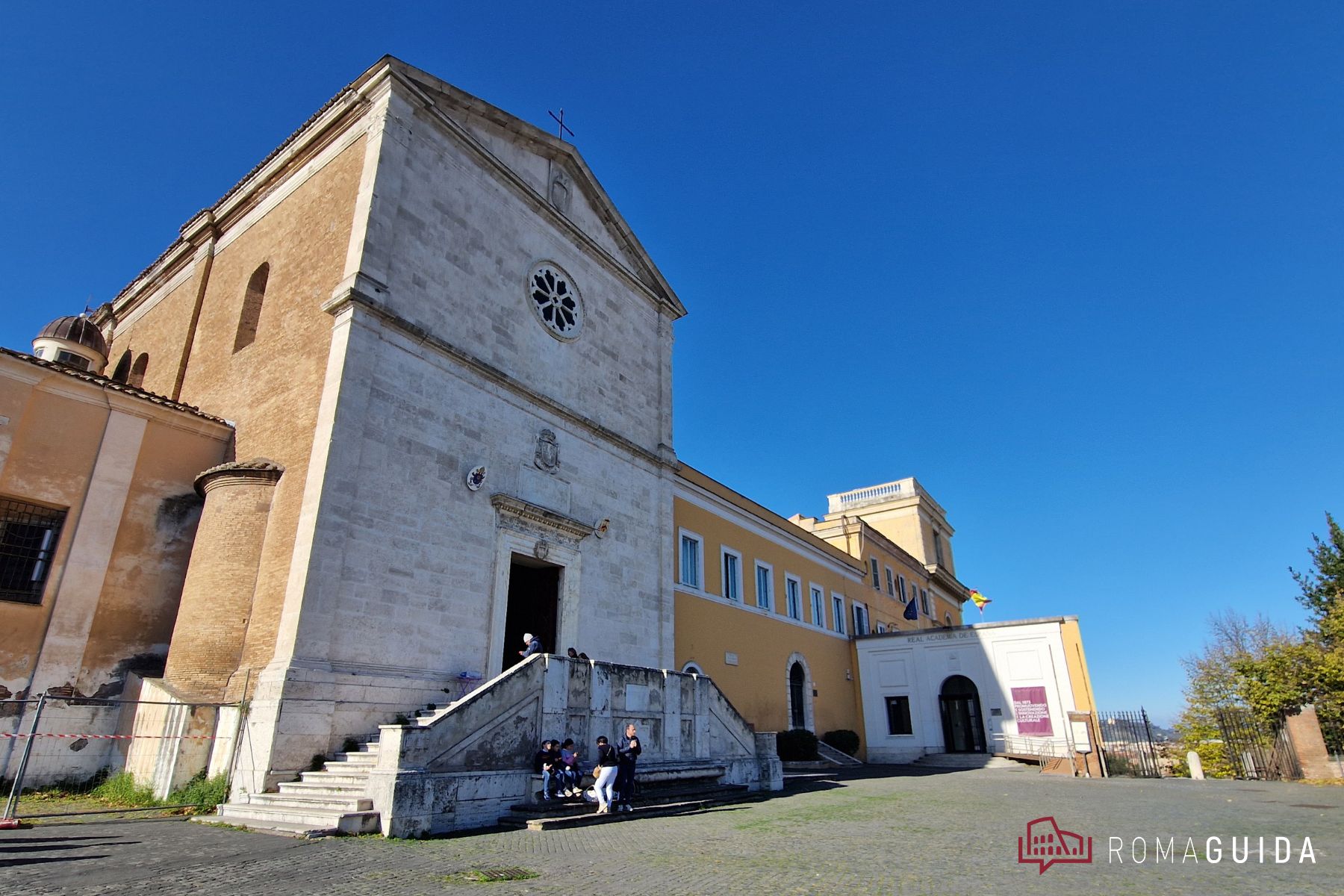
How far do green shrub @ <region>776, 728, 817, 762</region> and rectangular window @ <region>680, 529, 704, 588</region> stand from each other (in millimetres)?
5901

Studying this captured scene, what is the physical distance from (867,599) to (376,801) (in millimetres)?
29760

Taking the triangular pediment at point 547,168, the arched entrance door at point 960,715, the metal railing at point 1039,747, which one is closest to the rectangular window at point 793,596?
the arched entrance door at point 960,715

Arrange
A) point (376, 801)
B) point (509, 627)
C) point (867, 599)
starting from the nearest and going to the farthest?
point (376, 801) < point (509, 627) < point (867, 599)

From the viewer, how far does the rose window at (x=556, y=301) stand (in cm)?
1861

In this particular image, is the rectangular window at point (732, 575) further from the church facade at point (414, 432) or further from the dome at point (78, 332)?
the dome at point (78, 332)

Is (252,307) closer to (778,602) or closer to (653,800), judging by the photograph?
(653,800)

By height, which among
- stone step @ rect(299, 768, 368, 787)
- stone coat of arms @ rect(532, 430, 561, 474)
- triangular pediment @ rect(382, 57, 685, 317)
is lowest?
stone step @ rect(299, 768, 368, 787)

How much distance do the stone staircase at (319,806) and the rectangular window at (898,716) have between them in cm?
2429

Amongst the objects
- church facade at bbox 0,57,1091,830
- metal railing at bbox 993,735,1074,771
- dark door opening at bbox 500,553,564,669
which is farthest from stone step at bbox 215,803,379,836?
metal railing at bbox 993,735,1074,771

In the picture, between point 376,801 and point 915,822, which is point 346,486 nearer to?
point 376,801

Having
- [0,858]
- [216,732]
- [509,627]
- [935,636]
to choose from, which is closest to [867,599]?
[935,636]

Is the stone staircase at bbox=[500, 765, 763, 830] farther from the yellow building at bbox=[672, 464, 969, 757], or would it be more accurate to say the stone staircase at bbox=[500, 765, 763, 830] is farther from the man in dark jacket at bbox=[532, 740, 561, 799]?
the yellow building at bbox=[672, 464, 969, 757]

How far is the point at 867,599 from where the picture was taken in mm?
36031

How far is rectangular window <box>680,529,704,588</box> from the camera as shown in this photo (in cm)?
2294
